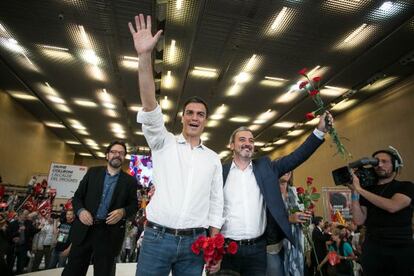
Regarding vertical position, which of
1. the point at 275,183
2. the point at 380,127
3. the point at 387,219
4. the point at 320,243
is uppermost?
the point at 380,127

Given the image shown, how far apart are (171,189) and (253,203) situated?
0.82 m

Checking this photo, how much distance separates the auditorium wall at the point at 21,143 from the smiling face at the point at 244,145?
1152cm

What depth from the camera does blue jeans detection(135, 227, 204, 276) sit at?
1592 millimetres

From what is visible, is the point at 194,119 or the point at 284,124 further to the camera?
the point at 284,124

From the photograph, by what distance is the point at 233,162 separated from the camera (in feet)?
8.07

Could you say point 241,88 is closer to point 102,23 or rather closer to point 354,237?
point 102,23

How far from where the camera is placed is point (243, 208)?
221 centimetres

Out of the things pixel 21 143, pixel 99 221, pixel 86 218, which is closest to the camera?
pixel 86 218

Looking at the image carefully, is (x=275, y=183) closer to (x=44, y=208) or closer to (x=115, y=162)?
(x=115, y=162)

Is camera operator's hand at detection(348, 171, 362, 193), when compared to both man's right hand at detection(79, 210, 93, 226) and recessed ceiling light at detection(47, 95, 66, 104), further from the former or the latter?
recessed ceiling light at detection(47, 95, 66, 104)

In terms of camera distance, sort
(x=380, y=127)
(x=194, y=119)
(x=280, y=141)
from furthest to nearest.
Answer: (x=280, y=141) < (x=380, y=127) < (x=194, y=119)

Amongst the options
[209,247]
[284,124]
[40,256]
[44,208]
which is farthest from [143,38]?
[284,124]

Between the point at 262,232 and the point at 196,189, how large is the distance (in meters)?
0.83

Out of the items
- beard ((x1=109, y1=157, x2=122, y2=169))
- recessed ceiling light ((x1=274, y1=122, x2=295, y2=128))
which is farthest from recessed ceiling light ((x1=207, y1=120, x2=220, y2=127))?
beard ((x1=109, y1=157, x2=122, y2=169))
